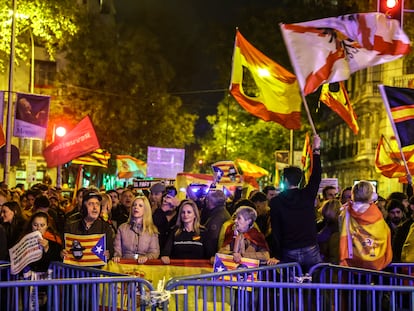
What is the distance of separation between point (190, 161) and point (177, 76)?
29231 millimetres

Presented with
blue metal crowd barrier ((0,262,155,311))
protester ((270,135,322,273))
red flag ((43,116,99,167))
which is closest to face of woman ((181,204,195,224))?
protester ((270,135,322,273))

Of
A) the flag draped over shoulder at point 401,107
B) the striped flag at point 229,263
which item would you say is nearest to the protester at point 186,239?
the striped flag at point 229,263

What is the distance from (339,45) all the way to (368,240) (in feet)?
7.81

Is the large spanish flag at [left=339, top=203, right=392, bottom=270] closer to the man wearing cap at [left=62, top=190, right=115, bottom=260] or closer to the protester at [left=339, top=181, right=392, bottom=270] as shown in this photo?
the protester at [left=339, top=181, right=392, bottom=270]

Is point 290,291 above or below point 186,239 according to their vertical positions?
below

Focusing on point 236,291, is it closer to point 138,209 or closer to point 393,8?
point 138,209

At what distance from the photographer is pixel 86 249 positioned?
8039 mm

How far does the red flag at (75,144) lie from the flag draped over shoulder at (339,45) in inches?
335

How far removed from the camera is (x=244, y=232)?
8.09m

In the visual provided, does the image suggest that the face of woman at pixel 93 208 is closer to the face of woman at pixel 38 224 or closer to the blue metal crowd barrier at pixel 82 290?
the face of woman at pixel 38 224

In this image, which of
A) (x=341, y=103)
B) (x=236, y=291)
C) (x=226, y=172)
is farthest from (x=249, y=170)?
(x=236, y=291)

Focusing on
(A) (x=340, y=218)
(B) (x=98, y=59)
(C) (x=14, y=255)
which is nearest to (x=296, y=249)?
(A) (x=340, y=218)

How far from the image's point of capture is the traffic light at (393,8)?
55.6ft

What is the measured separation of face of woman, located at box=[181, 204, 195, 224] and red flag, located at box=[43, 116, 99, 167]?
296 inches
